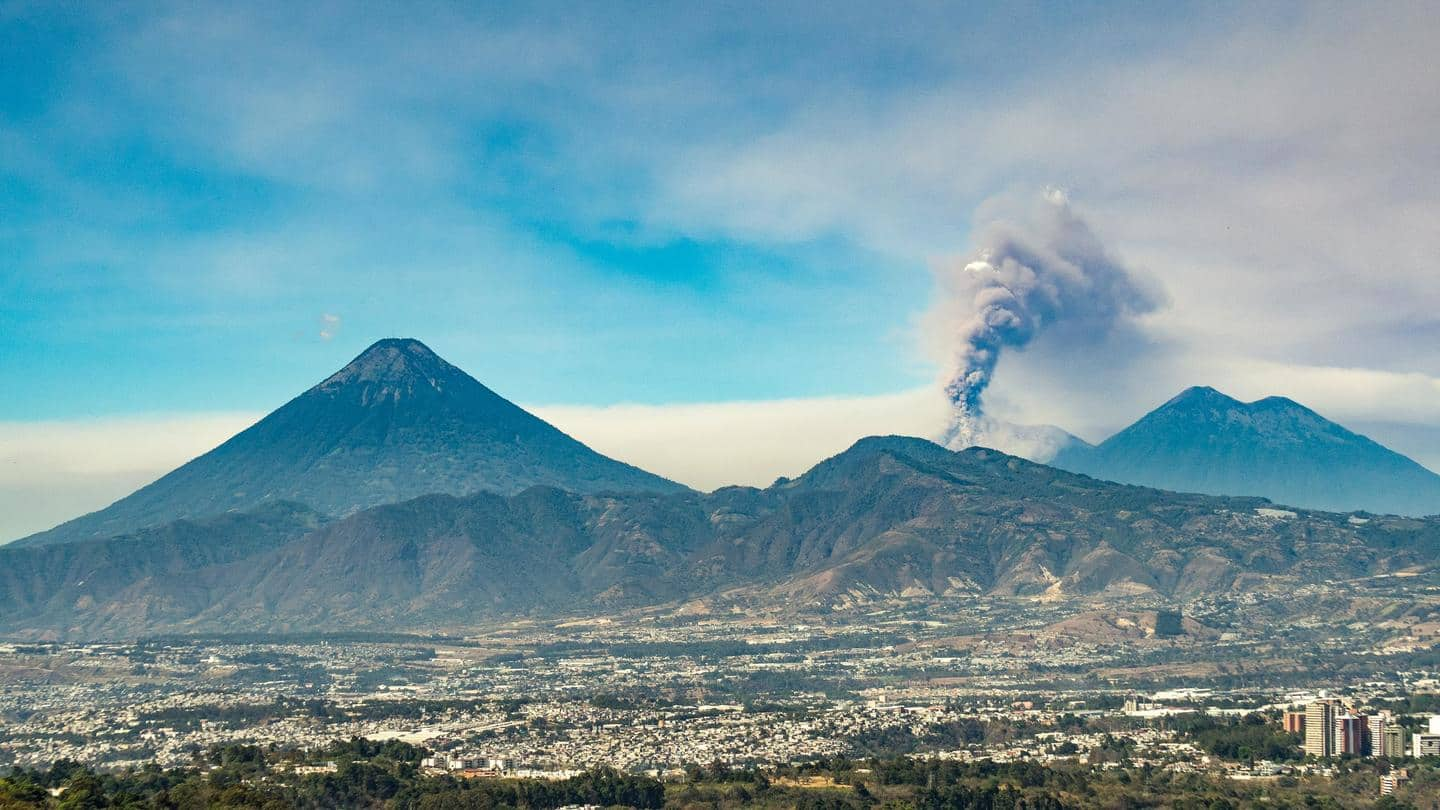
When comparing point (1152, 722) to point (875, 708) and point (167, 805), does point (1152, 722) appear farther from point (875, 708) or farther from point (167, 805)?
point (167, 805)

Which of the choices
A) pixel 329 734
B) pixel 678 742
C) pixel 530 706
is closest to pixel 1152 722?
pixel 678 742

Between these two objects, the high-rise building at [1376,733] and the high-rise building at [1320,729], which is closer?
the high-rise building at [1376,733]

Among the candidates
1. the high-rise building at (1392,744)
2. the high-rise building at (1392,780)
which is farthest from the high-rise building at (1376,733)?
the high-rise building at (1392,780)

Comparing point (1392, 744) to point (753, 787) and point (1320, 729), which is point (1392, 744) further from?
point (753, 787)

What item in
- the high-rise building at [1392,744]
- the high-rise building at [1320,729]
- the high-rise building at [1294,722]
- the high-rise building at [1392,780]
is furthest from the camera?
the high-rise building at [1294,722]

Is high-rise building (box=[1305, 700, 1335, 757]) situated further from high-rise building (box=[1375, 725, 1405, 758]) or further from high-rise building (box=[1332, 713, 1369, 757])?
high-rise building (box=[1375, 725, 1405, 758])

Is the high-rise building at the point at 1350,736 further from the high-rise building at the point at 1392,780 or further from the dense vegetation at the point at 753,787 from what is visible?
the high-rise building at the point at 1392,780

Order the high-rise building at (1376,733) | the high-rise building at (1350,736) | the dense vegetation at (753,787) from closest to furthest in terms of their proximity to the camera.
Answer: the dense vegetation at (753,787) < the high-rise building at (1350,736) < the high-rise building at (1376,733)
